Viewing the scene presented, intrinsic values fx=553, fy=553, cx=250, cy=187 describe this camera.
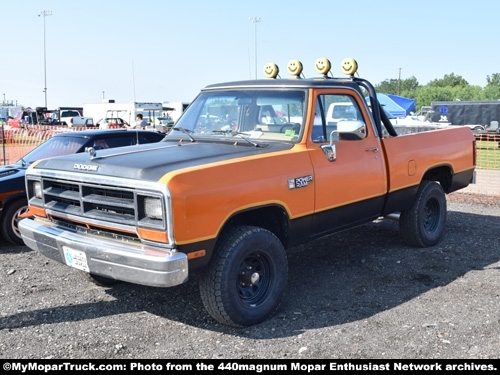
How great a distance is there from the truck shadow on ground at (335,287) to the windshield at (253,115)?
1.56 meters

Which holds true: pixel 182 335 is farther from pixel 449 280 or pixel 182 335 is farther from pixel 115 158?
pixel 449 280

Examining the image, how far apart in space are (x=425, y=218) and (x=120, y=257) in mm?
4340

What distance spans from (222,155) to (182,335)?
1.50 metres

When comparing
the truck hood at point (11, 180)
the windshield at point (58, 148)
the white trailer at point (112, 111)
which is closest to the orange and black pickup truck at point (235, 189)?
the truck hood at point (11, 180)

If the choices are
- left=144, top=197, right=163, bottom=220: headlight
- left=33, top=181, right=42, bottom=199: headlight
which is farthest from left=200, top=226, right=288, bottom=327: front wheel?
left=33, top=181, right=42, bottom=199: headlight

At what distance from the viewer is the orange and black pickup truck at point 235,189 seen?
13.3ft

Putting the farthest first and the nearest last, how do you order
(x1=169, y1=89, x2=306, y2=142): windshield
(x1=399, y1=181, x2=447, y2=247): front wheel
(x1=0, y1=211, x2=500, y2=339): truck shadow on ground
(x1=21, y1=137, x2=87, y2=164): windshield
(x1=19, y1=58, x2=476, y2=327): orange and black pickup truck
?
(x1=21, y1=137, x2=87, y2=164): windshield → (x1=399, y1=181, x2=447, y2=247): front wheel → (x1=169, y1=89, x2=306, y2=142): windshield → (x1=0, y1=211, x2=500, y2=339): truck shadow on ground → (x1=19, y1=58, x2=476, y2=327): orange and black pickup truck

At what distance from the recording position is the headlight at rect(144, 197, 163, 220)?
3984 mm

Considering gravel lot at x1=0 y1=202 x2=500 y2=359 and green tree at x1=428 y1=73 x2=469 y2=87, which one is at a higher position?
green tree at x1=428 y1=73 x2=469 y2=87

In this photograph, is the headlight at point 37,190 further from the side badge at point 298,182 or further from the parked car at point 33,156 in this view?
the side badge at point 298,182

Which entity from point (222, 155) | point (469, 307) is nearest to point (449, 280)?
point (469, 307)

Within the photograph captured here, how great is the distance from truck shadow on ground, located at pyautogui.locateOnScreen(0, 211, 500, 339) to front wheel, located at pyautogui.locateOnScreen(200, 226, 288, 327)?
16cm

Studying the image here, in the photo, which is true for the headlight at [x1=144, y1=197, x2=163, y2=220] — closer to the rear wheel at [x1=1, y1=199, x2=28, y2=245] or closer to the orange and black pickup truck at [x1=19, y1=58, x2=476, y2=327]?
→ the orange and black pickup truck at [x1=19, y1=58, x2=476, y2=327]

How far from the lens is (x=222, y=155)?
4.67 metres
